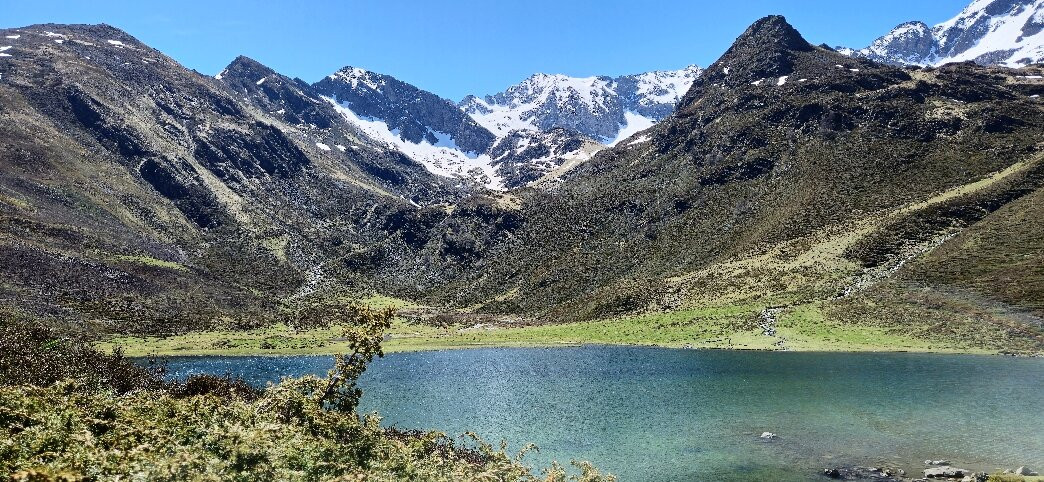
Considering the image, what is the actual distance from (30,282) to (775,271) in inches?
8155

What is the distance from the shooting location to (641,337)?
494ft

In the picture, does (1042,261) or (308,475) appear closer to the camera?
(308,475)

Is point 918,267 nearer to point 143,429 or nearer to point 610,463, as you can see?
point 610,463

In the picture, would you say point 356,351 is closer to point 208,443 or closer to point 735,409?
point 208,443

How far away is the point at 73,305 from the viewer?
543 feet

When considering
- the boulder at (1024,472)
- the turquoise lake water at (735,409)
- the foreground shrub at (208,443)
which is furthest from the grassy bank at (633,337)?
the foreground shrub at (208,443)

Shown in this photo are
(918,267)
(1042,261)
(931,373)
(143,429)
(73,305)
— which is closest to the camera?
(143,429)

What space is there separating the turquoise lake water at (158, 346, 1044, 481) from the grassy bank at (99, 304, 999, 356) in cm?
1210

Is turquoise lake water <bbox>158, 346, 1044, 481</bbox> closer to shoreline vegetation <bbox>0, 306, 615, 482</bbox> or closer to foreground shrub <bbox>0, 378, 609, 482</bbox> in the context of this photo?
shoreline vegetation <bbox>0, 306, 615, 482</bbox>

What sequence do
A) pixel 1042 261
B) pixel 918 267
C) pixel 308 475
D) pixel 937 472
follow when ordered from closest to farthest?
pixel 308 475
pixel 937 472
pixel 1042 261
pixel 918 267

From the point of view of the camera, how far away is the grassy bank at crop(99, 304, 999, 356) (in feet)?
386

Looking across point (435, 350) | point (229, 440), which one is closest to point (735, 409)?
point (229, 440)

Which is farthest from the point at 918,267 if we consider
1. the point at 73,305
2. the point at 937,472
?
the point at 73,305

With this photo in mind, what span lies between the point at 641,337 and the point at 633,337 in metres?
2.23
